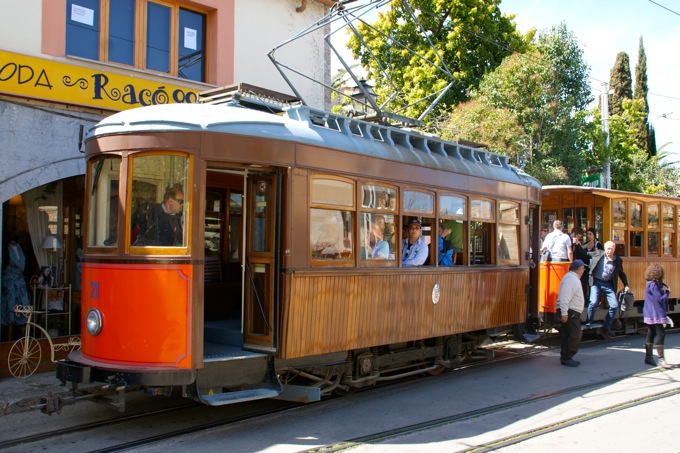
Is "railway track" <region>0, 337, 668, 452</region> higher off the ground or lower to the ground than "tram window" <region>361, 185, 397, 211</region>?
lower

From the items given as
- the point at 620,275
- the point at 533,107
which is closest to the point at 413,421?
the point at 620,275

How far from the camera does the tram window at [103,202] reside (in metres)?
6.21

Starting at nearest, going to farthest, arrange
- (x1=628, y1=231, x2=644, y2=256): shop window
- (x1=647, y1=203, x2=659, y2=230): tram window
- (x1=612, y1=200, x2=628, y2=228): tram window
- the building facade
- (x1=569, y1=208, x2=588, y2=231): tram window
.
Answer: the building facade
(x1=612, y1=200, x2=628, y2=228): tram window
(x1=569, y1=208, x2=588, y2=231): tram window
(x1=628, y1=231, x2=644, y2=256): shop window
(x1=647, y1=203, x2=659, y2=230): tram window

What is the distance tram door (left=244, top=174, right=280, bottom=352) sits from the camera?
21.2ft

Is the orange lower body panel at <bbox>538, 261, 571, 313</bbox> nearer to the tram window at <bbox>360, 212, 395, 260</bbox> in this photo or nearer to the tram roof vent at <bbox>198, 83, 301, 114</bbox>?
the tram window at <bbox>360, 212, 395, 260</bbox>

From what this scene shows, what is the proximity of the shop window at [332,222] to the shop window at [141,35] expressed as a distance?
4991 millimetres

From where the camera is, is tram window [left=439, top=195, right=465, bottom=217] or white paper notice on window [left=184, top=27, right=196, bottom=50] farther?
white paper notice on window [left=184, top=27, right=196, bottom=50]

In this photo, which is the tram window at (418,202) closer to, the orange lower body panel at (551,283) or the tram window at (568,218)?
the orange lower body panel at (551,283)

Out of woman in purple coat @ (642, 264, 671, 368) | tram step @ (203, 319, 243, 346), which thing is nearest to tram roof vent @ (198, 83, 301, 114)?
tram step @ (203, 319, 243, 346)

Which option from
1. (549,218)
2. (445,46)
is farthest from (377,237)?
(445,46)

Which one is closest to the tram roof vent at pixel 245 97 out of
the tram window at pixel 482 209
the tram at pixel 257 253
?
the tram at pixel 257 253

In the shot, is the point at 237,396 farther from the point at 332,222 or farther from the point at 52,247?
the point at 52,247

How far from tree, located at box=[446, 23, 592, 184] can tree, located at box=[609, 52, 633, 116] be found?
19.2m

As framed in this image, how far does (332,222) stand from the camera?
6969 mm
